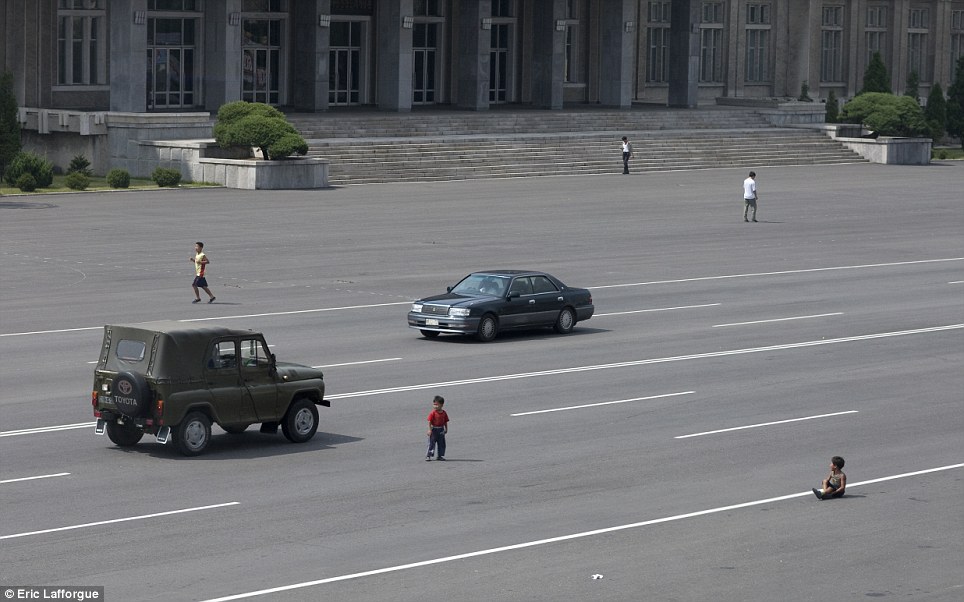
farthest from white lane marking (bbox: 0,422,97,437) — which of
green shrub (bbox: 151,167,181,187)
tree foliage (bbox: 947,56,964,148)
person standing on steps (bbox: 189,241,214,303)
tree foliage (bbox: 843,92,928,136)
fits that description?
tree foliage (bbox: 947,56,964,148)

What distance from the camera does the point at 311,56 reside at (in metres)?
70.4

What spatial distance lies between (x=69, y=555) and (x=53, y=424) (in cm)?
655

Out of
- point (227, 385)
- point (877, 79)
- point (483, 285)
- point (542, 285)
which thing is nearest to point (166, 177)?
point (483, 285)

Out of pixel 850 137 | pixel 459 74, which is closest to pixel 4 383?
pixel 459 74

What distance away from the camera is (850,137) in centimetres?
7800

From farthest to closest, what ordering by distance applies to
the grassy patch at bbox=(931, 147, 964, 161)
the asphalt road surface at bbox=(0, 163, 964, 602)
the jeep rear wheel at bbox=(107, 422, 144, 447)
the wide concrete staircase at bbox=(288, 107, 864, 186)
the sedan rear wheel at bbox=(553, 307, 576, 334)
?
the grassy patch at bbox=(931, 147, 964, 161) < the wide concrete staircase at bbox=(288, 107, 864, 186) < the sedan rear wheel at bbox=(553, 307, 576, 334) < the jeep rear wheel at bbox=(107, 422, 144, 447) < the asphalt road surface at bbox=(0, 163, 964, 602)

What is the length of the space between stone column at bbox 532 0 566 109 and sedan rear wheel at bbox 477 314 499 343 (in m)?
A: 49.9

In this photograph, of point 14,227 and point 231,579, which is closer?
point 231,579

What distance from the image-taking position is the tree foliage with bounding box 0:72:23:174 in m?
53.9

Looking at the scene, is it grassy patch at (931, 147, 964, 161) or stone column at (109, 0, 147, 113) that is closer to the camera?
stone column at (109, 0, 147, 113)

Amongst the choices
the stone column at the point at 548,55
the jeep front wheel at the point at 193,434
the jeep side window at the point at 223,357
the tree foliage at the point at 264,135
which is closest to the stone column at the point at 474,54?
the stone column at the point at 548,55

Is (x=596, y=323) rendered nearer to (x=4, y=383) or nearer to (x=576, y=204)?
(x=4, y=383)

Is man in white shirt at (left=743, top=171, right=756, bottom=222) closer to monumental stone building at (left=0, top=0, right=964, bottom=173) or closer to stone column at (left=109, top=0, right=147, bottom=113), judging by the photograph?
monumental stone building at (left=0, top=0, right=964, bottom=173)

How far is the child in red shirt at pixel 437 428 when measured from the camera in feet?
64.5
